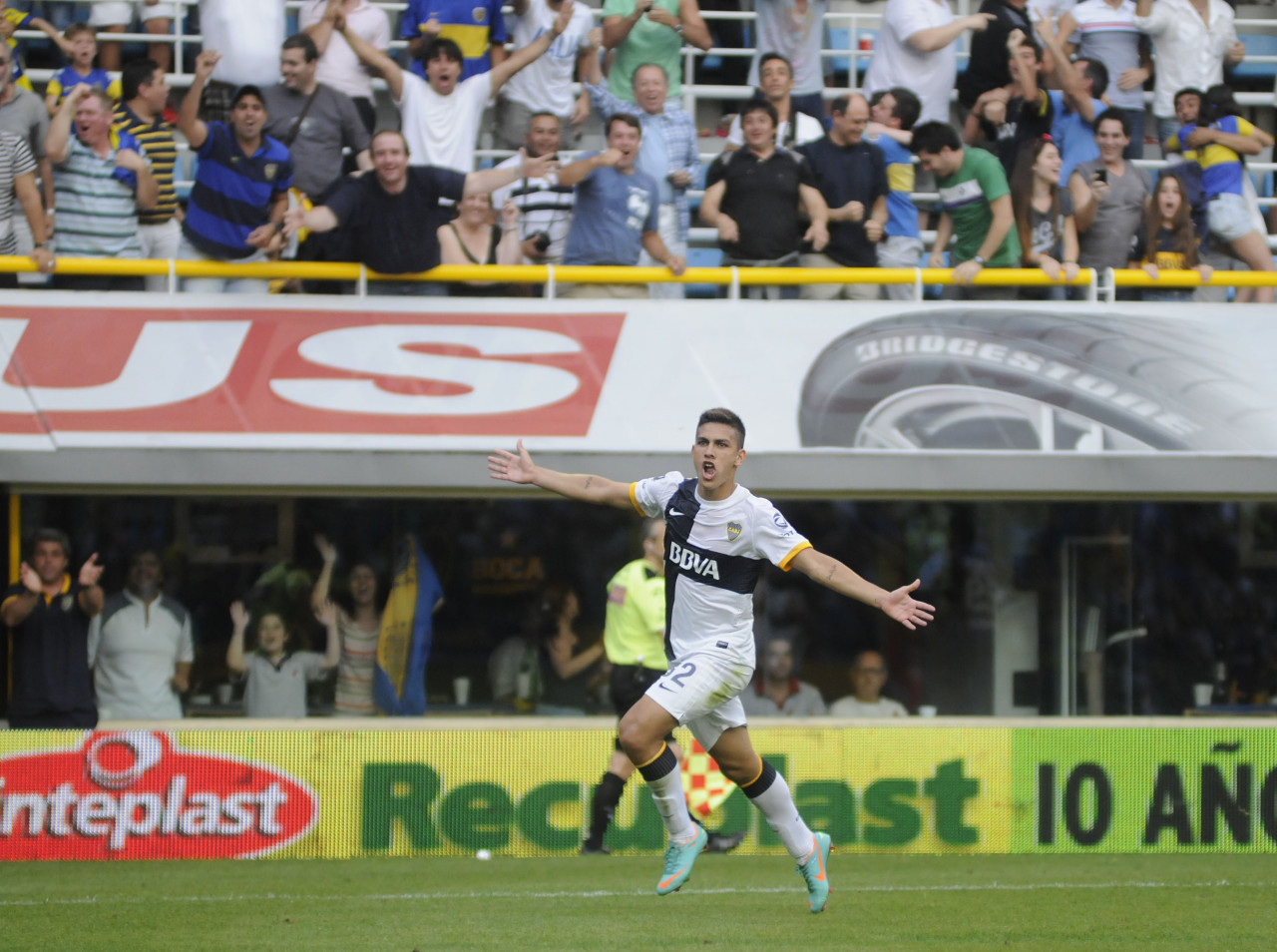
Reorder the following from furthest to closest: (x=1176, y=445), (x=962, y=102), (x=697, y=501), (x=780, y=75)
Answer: (x=962, y=102)
(x=780, y=75)
(x=1176, y=445)
(x=697, y=501)

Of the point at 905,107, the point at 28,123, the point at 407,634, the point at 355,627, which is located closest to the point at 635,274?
the point at 905,107

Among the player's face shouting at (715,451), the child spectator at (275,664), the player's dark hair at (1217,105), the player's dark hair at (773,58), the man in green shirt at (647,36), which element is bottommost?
the child spectator at (275,664)

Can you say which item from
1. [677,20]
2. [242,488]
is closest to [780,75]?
[677,20]

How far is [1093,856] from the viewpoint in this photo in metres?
10.9

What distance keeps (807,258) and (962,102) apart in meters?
2.53

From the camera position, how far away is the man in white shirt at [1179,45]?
45.6ft

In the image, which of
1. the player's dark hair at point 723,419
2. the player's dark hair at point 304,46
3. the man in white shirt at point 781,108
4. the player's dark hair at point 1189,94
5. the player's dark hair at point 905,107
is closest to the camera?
the player's dark hair at point 723,419

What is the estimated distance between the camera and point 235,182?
11.1m

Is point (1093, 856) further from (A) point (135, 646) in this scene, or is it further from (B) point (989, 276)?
(A) point (135, 646)

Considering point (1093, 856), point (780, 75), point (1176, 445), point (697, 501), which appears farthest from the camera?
point (780, 75)

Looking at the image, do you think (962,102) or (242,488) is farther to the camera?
(962,102)

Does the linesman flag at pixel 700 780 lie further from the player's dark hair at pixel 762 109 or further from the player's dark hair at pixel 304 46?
the player's dark hair at pixel 304 46

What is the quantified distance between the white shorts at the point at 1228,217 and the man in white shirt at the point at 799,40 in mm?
3184

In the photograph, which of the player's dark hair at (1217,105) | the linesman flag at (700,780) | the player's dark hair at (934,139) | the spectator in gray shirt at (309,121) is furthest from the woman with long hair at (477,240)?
the player's dark hair at (1217,105)
